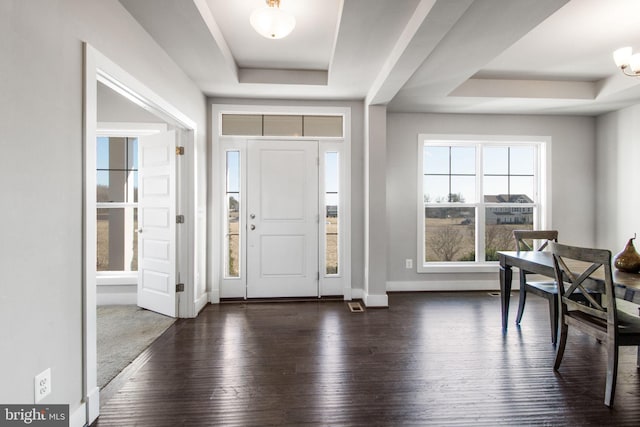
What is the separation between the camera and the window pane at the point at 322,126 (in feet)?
12.7

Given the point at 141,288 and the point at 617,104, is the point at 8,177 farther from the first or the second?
the point at 617,104

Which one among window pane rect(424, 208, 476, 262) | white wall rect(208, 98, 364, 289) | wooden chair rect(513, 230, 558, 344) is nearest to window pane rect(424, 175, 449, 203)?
window pane rect(424, 208, 476, 262)

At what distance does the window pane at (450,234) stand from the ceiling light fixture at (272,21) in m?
3.15

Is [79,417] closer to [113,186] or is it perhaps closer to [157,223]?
[157,223]

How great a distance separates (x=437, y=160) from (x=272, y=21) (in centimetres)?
317

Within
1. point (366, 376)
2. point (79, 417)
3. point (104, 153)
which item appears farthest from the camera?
point (104, 153)

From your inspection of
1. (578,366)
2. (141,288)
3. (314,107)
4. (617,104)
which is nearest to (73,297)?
(141,288)

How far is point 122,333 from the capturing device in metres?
2.86

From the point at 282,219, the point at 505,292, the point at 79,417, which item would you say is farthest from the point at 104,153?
the point at 505,292

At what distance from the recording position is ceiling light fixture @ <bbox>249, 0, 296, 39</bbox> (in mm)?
1945

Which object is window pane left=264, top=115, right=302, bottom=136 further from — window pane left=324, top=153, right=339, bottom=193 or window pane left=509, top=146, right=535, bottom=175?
window pane left=509, top=146, right=535, bottom=175

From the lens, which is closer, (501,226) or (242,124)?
(242,124)

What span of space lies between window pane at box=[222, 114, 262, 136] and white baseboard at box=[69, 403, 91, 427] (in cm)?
299

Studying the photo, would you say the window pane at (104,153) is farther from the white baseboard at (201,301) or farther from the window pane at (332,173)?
the window pane at (332,173)
